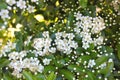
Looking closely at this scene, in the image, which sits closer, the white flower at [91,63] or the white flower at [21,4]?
the white flower at [91,63]

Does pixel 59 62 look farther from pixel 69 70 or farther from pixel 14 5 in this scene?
pixel 14 5

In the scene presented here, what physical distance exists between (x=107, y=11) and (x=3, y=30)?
29.0 inches

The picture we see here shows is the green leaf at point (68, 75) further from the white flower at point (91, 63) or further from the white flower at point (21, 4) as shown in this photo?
the white flower at point (21, 4)

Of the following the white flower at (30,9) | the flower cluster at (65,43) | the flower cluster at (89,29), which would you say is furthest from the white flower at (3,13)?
the flower cluster at (89,29)

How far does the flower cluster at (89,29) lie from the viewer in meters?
2.10

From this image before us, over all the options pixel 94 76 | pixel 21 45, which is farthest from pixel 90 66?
pixel 21 45

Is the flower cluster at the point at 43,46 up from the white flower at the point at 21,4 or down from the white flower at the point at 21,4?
down

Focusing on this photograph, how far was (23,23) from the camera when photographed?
219cm

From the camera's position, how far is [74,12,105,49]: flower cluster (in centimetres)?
210

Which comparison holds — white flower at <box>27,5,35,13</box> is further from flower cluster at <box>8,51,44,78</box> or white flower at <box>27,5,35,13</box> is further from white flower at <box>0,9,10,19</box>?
flower cluster at <box>8,51,44,78</box>

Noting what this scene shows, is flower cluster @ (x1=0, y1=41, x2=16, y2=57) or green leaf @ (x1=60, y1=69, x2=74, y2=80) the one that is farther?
flower cluster @ (x1=0, y1=41, x2=16, y2=57)

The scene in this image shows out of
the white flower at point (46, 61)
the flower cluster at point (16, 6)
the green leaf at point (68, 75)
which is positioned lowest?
the green leaf at point (68, 75)

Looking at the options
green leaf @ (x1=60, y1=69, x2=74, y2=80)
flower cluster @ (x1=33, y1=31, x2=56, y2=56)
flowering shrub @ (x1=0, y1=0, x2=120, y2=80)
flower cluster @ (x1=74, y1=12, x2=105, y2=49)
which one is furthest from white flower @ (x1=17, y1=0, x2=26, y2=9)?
green leaf @ (x1=60, y1=69, x2=74, y2=80)

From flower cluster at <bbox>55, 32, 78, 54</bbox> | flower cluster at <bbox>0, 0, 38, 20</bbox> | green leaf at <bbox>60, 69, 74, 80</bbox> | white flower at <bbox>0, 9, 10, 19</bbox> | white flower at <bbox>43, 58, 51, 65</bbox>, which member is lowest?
green leaf at <bbox>60, 69, 74, 80</bbox>
